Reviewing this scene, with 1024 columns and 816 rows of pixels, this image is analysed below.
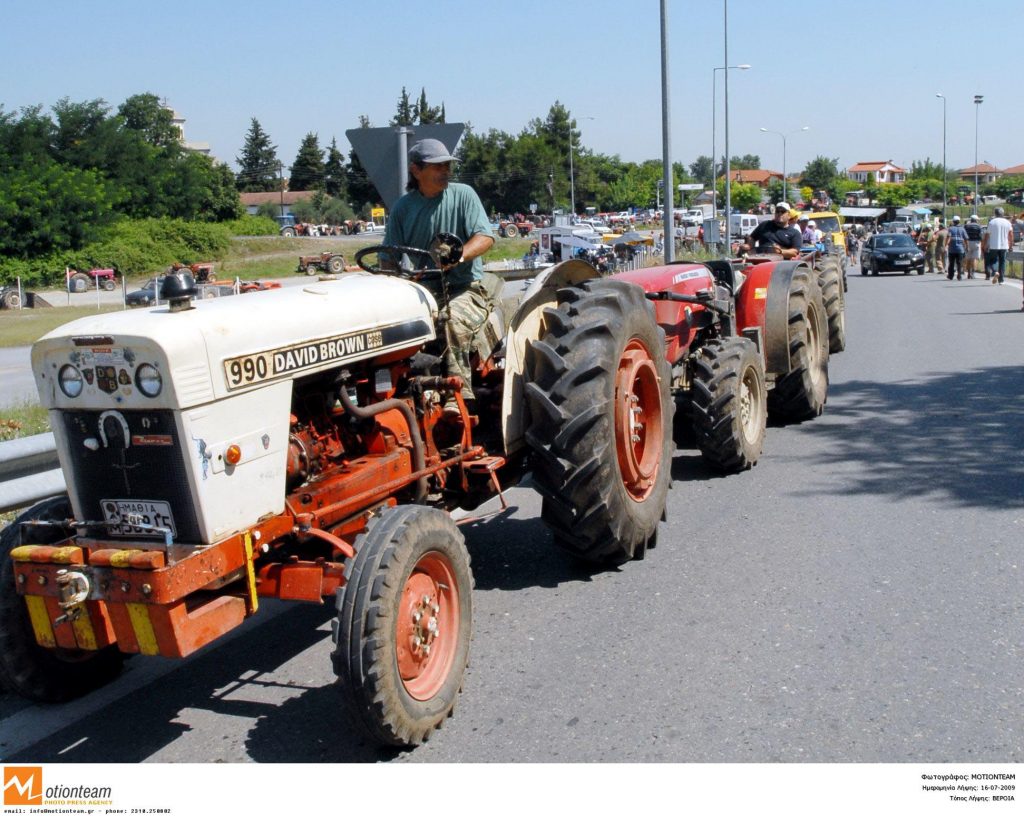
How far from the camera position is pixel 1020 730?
393 cm

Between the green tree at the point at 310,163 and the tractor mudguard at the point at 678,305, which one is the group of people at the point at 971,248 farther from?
the green tree at the point at 310,163

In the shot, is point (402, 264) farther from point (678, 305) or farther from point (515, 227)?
point (515, 227)

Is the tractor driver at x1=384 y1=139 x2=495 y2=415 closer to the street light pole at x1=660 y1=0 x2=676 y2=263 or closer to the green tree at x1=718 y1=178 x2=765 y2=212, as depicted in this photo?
the street light pole at x1=660 y1=0 x2=676 y2=263

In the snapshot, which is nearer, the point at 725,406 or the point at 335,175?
the point at 725,406

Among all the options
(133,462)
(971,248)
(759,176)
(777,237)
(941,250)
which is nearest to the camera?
(133,462)

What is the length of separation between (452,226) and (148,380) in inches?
97.3

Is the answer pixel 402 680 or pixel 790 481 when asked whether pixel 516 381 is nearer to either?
pixel 402 680

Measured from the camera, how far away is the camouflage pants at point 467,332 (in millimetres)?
5359

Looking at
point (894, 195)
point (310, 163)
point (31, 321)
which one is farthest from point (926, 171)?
point (31, 321)

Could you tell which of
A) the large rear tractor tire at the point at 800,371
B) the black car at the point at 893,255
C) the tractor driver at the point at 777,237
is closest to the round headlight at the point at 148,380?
the large rear tractor tire at the point at 800,371

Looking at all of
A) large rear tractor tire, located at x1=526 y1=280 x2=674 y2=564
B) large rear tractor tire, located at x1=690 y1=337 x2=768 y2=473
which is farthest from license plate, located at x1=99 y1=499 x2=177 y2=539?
large rear tractor tire, located at x1=690 y1=337 x2=768 y2=473

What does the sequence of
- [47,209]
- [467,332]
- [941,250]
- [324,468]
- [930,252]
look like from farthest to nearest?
[47,209] < [930,252] < [941,250] < [467,332] < [324,468]

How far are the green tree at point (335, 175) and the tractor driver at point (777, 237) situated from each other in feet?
299

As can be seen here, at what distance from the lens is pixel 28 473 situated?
5801 mm
